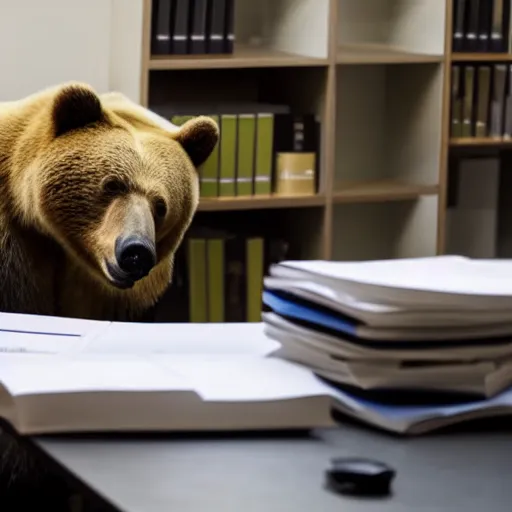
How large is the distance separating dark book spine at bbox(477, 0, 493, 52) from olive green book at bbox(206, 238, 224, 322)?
3.61 ft

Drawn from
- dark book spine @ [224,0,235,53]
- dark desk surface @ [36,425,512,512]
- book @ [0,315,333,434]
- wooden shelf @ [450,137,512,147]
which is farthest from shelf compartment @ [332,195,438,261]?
dark desk surface @ [36,425,512,512]

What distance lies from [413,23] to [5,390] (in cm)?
298

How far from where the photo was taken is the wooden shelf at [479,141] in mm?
3826

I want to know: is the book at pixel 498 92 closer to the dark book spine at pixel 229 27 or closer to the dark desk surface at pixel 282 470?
the dark book spine at pixel 229 27

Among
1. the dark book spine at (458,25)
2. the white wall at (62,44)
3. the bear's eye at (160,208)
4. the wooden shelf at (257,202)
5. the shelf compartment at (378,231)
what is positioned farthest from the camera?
the shelf compartment at (378,231)

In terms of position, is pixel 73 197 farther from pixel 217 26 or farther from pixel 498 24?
pixel 498 24

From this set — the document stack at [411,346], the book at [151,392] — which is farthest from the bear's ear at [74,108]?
the document stack at [411,346]

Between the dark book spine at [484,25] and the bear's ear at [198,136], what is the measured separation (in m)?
1.76

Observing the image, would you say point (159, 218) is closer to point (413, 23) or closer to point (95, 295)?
point (95, 295)

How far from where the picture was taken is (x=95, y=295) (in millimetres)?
2217

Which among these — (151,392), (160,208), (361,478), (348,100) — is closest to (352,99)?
(348,100)

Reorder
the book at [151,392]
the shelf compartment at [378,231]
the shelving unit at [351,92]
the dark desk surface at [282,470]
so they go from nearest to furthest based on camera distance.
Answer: the dark desk surface at [282,470] → the book at [151,392] → the shelving unit at [351,92] → the shelf compartment at [378,231]

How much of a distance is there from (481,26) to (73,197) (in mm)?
2064

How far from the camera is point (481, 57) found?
379 centimetres
